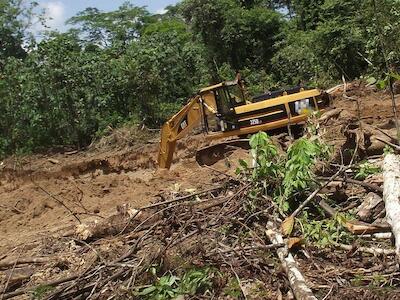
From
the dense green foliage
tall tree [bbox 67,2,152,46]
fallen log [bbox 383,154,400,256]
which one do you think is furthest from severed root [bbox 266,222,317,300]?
tall tree [bbox 67,2,152,46]

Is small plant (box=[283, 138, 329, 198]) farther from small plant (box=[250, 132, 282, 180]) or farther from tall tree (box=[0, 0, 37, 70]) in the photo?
tall tree (box=[0, 0, 37, 70])

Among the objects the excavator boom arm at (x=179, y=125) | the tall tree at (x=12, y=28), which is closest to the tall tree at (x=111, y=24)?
the tall tree at (x=12, y=28)

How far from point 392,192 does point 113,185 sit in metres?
7.98

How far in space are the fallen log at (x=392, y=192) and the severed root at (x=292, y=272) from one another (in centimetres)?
67

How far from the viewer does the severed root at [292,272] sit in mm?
3868

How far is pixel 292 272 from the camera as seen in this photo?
4.17 meters

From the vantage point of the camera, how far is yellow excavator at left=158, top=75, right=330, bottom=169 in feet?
38.7

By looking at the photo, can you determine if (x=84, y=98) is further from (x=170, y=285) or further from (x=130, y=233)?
(x=170, y=285)

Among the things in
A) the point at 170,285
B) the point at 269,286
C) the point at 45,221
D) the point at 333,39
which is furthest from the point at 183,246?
the point at 333,39

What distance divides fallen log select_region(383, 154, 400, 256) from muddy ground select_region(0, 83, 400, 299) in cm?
33

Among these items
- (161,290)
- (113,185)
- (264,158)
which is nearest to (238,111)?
(113,185)

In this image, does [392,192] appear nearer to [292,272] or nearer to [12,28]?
[292,272]

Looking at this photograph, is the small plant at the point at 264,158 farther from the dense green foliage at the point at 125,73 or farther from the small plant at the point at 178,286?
the dense green foliage at the point at 125,73

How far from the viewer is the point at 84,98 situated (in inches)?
818
